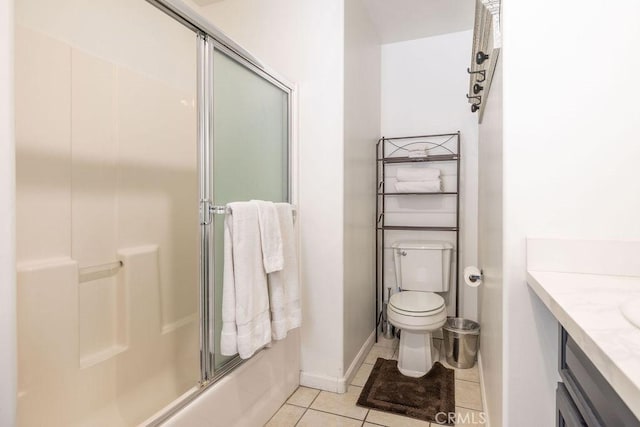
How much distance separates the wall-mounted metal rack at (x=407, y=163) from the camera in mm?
2693

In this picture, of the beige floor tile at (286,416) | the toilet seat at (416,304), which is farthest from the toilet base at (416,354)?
the beige floor tile at (286,416)

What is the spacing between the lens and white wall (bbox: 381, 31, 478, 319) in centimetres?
272

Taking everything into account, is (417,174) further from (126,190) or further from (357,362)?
(126,190)

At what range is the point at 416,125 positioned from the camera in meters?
2.85

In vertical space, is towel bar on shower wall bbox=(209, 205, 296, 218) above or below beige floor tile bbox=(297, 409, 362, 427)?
above

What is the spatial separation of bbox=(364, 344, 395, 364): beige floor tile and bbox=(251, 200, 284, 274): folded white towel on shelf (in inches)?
48.9

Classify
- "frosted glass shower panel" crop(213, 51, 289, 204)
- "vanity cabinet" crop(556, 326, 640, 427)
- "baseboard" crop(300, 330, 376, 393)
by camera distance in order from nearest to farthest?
"vanity cabinet" crop(556, 326, 640, 427)
"frosted glass shower panel" crop(213, 51, 289, 204)
"baseboard" crop(300, 330, 376, 393)

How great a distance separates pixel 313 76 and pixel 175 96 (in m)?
0.80

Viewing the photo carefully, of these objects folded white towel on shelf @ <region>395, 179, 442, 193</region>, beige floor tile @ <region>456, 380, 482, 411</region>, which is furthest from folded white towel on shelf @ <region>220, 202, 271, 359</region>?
folded white towel on shelf @ <region>395, 179, 442, 193</region>

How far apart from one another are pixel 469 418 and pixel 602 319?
1423 mm

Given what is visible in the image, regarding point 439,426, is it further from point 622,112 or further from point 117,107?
point 117,107

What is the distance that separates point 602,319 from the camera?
0.62 m

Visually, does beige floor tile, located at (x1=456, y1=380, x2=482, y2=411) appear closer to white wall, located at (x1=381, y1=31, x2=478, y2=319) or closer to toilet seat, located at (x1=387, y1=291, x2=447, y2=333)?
toilet seat, located at (x1=387, y1=291, x2=447, y2=333)

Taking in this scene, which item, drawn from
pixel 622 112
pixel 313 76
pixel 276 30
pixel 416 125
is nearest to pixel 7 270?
pixel 622 112
